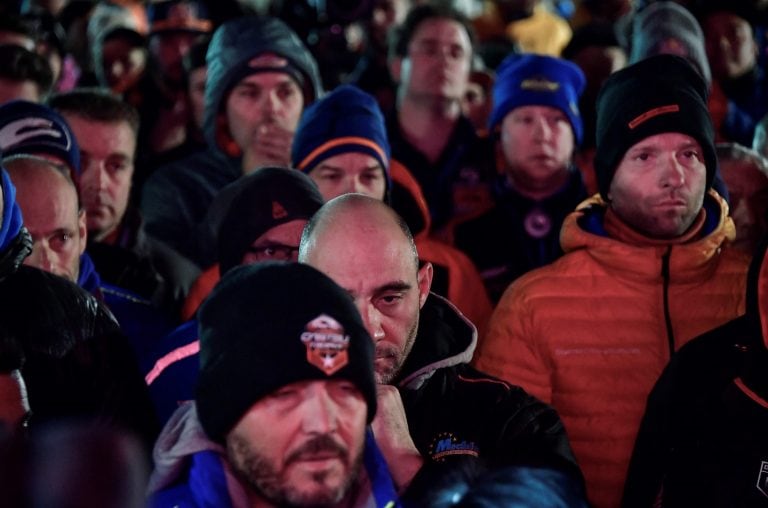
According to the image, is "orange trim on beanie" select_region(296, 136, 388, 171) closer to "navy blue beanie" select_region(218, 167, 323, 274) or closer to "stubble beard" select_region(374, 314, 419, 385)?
"navy blue beanie" select_region(218, 167, 323, 274)

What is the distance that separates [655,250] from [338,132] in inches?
59.8

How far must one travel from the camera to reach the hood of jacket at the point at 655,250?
4340 millimetres

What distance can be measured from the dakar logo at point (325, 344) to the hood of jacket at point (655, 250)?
1.96 metres

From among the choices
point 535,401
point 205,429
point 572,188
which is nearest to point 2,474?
point 205,429

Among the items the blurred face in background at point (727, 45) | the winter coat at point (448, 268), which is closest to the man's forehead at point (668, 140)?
→ the winter coat at point (448, 268)

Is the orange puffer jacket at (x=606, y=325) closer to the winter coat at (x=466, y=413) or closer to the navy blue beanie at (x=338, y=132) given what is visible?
the winter coat at (x=466, y=413)

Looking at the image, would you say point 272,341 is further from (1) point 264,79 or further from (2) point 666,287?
(1) point 264,79

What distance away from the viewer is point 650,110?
14.9ft

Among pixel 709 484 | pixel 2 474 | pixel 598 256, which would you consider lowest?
pixel 709 484

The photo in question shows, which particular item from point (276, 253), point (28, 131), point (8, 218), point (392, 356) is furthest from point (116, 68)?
point (392, 356)

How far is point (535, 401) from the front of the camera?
359 cm

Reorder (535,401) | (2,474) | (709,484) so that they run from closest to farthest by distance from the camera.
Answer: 1. (2,474)
2. (709,484)
3. (535,401)

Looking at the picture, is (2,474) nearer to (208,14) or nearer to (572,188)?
(572,188)

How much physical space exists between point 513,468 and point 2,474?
100 centimetres
